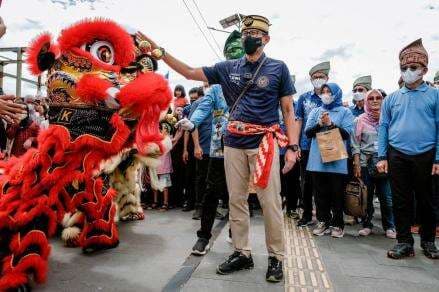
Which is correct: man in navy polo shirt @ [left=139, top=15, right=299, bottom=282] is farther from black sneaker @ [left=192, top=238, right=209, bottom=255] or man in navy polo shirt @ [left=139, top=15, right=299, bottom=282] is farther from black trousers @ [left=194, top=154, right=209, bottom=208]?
black trousers @ [left=194, top=154, right=209, bottom=208]

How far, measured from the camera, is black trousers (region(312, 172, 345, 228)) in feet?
14.6

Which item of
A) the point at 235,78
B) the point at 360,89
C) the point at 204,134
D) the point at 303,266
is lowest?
the point at 303,266

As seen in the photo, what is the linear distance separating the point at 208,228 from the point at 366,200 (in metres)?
1.98

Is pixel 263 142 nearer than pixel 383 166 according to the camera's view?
Yes

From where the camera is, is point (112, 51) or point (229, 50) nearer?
point (112, 51)

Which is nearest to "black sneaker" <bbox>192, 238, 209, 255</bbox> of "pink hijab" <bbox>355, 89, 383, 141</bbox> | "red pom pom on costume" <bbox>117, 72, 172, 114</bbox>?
"red pom pom on costume" <bbox>117, 72, 172, 114</bbox>

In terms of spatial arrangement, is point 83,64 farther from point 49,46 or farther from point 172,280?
point 172,280

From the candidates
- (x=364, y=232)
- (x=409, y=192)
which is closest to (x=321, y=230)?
(x=364, y=232)

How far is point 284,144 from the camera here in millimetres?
2994

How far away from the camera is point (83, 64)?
3021 mm

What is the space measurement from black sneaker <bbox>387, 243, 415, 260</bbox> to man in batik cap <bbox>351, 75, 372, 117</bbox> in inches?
111

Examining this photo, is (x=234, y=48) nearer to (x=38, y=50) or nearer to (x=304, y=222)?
(x=38, y=50)

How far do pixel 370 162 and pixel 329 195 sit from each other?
2.29 feet

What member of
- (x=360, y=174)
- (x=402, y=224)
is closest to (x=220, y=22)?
(x=360, y=174)
